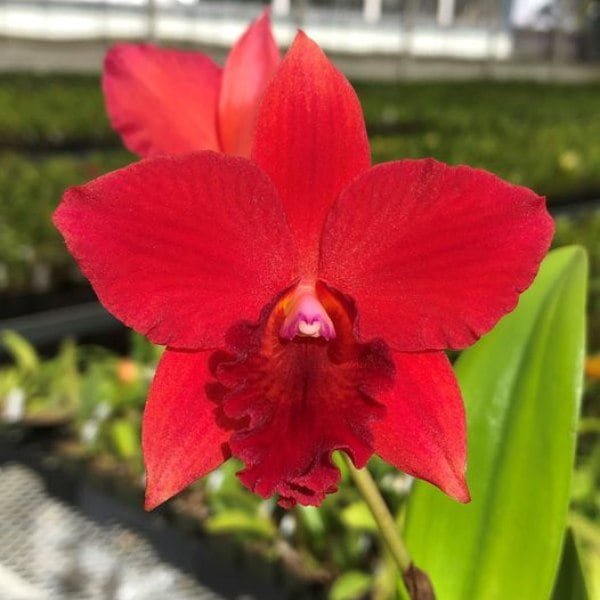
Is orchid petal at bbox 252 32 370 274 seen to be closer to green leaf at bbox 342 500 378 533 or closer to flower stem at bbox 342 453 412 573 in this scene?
flower stem at bbox 342 453 412 573

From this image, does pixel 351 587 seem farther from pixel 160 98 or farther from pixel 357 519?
pixel 160 98

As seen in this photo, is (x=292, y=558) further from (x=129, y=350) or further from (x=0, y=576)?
(x=129, y=350)

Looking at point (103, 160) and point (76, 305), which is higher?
point (103, 160)

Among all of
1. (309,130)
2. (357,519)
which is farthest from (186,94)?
(357,519)

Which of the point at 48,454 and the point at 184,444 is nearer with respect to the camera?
the point at 184,444

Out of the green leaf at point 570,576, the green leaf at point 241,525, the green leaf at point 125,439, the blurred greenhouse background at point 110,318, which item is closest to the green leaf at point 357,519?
the blurred greenhouse background at point 110,318

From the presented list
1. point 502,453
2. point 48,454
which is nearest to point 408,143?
point 48,454

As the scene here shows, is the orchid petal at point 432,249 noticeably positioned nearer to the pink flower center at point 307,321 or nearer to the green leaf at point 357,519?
the pink flower center at point 307,321
